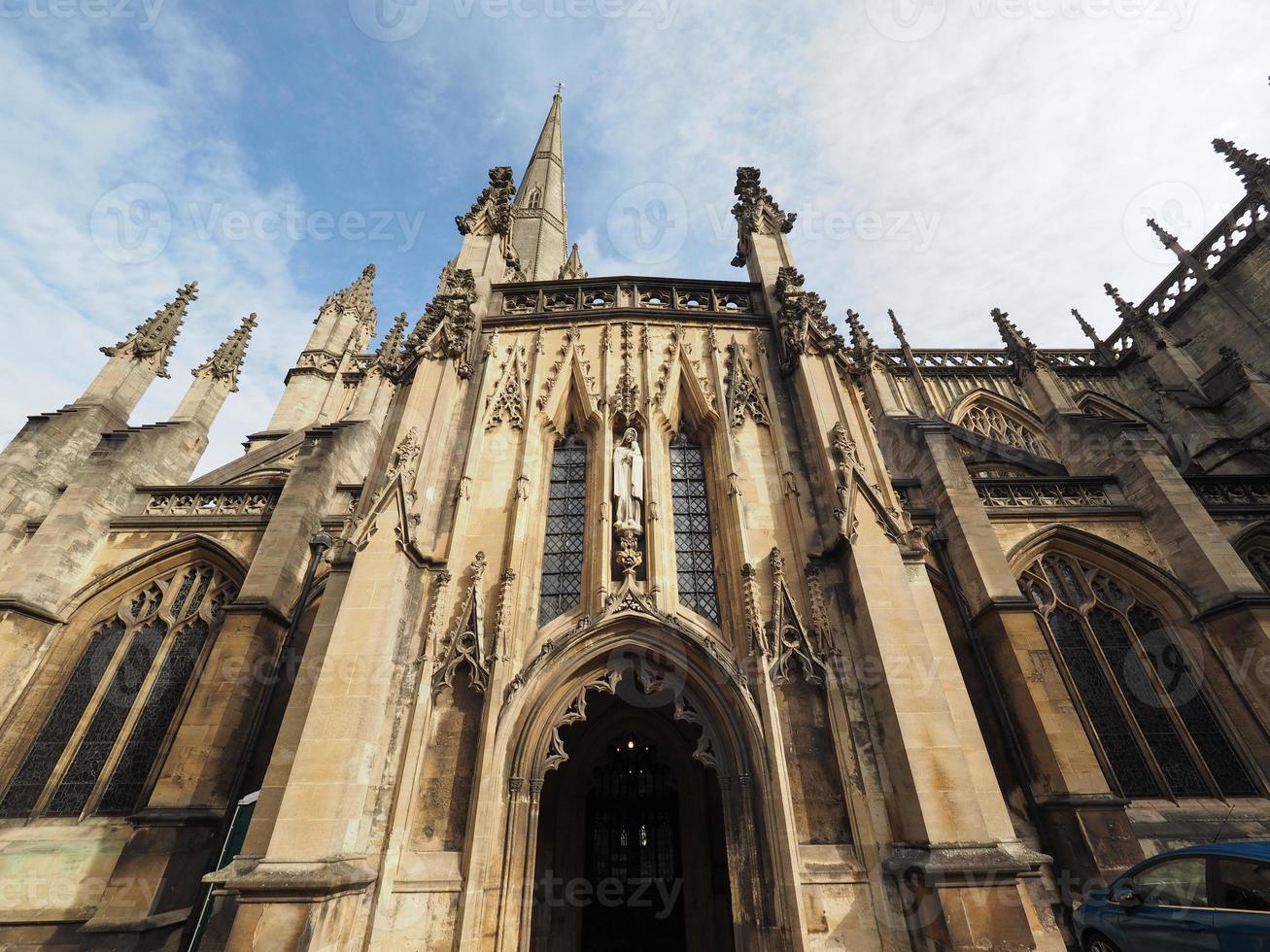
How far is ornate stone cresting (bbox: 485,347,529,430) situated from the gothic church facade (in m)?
0.12

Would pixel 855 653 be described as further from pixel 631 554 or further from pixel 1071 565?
pixel 1071 565

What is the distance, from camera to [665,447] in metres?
9.12

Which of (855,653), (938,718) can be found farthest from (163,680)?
(938,718)

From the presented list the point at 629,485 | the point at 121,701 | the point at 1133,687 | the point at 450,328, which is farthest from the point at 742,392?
the point at 121,701

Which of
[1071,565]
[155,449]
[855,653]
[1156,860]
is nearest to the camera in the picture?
[1156,860]

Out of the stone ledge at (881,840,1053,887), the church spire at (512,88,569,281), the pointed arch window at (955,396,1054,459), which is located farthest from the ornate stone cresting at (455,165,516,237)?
the pointed arch window at (955,396,1054,459)

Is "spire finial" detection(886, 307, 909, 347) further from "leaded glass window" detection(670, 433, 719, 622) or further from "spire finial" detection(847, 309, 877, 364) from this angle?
"leaded glass window" detection(670, 433, 719, 622)

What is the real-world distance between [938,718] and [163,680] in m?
12.2

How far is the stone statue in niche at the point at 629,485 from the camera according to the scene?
7.98 m

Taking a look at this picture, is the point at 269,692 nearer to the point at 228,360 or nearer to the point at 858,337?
the point at 228,360

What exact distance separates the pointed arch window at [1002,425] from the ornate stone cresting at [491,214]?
17.3 meters

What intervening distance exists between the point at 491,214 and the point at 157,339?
893 centimetres

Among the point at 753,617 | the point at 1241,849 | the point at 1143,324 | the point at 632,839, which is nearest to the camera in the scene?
the point at 1241,849

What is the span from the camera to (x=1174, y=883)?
429 cm
